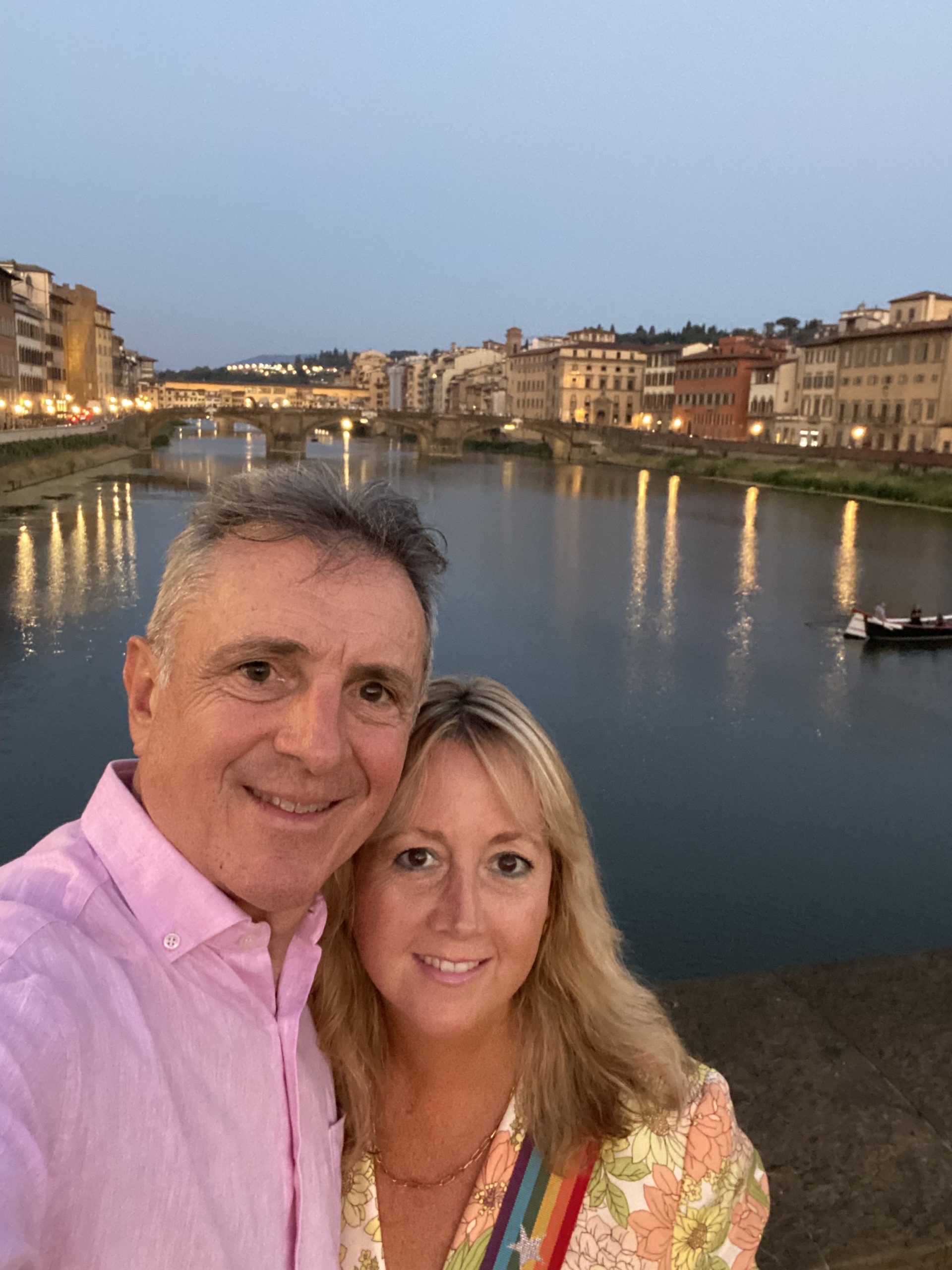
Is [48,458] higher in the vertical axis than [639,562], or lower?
higher

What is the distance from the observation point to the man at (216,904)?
72 centimetres

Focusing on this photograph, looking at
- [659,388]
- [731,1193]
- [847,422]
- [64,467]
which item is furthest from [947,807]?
[659,388]

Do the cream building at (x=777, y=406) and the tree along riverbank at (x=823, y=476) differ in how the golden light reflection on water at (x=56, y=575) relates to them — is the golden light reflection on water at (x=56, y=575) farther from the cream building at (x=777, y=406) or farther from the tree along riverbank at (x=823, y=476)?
the cream building at (x=777, y=406)

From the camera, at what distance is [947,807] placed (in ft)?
26.0

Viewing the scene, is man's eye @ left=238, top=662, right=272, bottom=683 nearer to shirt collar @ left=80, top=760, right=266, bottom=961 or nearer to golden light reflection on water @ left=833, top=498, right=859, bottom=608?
shirt collar @ left=80, top=760, right=266, bottom=961

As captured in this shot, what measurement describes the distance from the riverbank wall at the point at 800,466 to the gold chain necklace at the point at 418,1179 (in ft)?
90.3

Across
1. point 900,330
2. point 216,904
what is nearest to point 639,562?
point 216,904

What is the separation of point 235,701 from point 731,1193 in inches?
28.1

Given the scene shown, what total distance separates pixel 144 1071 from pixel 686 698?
32.8ft

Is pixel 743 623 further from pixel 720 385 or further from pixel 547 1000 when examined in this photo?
pixel 720 385

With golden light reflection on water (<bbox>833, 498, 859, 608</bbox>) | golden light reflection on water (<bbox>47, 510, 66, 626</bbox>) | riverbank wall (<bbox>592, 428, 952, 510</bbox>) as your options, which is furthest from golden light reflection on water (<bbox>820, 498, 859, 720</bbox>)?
golden light reflection on water (<bbox>47, 510, 66, 626</bbox>)

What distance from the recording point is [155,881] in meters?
0.84

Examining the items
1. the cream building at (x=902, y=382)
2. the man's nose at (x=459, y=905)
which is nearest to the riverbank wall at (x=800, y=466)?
the cream building at (x=902, y=382)

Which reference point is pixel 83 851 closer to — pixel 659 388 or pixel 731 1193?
pixel 731 1193
